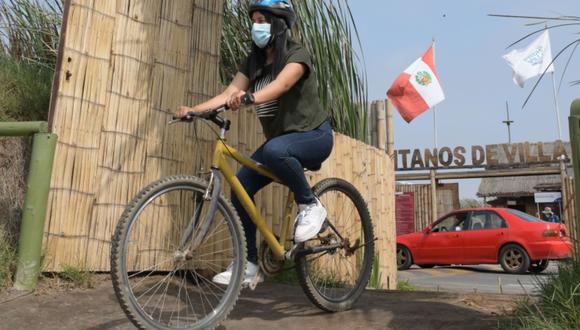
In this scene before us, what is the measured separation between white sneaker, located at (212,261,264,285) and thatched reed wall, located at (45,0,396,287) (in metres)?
1.12

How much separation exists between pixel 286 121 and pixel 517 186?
27.0 meters

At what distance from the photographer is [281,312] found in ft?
11.4

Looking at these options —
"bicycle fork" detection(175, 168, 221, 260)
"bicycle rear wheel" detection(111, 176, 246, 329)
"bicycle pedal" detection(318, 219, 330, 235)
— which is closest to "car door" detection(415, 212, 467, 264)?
"bicycle rear wheel" detection(111, 176, 246, 329)

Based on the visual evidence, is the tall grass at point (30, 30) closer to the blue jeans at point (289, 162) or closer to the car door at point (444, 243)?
the blue jeans at point (289, 162)

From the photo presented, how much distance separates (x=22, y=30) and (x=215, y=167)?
3105mm

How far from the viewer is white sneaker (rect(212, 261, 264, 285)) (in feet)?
9.55

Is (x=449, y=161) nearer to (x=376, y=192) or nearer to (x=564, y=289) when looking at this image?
(x=376, y=192)

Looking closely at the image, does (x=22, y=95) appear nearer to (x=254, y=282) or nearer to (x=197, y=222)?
(x=197, y=222)

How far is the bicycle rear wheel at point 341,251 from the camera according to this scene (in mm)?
3512

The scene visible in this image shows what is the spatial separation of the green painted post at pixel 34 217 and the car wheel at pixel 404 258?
38.3 ft

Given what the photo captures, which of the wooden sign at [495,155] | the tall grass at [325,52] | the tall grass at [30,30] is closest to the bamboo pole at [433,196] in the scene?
the wooden sign at [495,155]

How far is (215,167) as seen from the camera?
2906mm

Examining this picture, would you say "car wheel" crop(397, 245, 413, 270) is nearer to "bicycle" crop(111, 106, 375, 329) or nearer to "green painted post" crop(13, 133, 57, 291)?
"bicycle" crop(111, 106, 375, 329)

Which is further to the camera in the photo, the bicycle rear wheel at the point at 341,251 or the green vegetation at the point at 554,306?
the bicycle rear wheel at the point at 341,251
